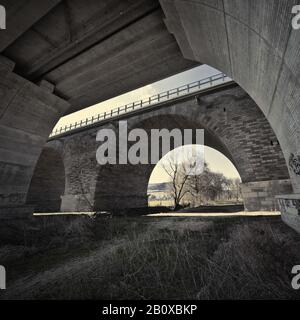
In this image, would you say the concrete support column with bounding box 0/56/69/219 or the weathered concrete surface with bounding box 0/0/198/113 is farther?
the concrete support column with bounding box 0/56/69/219

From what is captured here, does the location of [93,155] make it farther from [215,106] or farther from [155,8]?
[155,8]

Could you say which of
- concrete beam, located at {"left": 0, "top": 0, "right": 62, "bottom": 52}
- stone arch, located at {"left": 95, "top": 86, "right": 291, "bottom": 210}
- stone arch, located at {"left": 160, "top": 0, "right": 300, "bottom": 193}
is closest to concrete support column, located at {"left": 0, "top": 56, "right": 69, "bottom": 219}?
concrete beam, located at {"left": 0, "top": 0, "right": 62, "bottom": 52}

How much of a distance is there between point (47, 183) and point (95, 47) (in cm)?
2317

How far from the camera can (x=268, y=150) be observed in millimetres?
10133

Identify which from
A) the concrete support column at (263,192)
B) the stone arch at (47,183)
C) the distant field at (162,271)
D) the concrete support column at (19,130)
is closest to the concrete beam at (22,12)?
the concrete support column at (19,130)

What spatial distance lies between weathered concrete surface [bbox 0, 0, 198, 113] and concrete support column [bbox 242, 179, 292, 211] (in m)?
7.43

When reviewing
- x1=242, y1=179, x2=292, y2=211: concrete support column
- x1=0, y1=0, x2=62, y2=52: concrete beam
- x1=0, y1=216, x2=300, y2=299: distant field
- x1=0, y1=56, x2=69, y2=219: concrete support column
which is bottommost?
x1=0, y1=216, x2=300, y2=299: distant field

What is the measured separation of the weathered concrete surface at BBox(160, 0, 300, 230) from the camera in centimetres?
229

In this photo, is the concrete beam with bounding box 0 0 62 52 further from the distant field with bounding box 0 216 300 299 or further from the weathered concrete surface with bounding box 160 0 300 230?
the distant field with bounding box 0 216 300 299

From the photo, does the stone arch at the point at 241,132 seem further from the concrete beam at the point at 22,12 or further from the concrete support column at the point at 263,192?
the concrete beam at the point at 22,12

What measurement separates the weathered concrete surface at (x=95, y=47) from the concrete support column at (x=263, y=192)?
743cm

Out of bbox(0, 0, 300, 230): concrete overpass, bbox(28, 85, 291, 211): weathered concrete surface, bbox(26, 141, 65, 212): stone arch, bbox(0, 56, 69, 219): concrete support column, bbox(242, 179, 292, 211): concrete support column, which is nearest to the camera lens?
bbox(0, 0, 300, 230): concrete overpass

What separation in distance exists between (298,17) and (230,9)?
4.23 feet

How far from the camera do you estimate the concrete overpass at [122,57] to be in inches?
111
